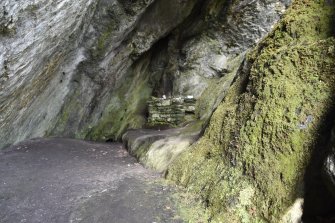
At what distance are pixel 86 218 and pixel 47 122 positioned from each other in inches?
424

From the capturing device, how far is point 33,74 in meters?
11.2

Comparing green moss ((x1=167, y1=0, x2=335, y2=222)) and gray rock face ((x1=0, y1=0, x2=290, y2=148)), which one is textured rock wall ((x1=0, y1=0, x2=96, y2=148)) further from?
green moss ((x1=167, y1=0, x2=335, y2=222))

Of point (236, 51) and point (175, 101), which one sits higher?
point (236, 51)

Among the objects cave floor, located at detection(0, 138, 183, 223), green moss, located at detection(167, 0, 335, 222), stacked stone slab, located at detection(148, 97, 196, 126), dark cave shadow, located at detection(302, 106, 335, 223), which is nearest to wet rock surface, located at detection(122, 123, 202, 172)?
cave floor, located at detection(0, 138, 183, 223)

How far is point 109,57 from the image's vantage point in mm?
16547

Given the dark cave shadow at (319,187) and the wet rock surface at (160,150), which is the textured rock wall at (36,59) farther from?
the dark cave shadow at (319,187)

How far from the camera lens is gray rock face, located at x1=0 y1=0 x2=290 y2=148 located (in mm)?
10148

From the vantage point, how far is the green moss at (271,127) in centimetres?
507

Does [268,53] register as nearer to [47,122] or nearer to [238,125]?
[238,125]

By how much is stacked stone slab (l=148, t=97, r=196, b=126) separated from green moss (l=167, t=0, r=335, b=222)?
884cm

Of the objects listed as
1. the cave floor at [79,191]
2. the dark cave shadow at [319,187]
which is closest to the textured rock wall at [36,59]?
the cave floor at [79,191]

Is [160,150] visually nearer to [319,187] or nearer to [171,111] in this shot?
[319,187]

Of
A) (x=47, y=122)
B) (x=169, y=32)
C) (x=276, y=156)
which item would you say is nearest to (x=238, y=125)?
(x=276, y=156)

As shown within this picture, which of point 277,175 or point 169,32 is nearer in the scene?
point 277,175
